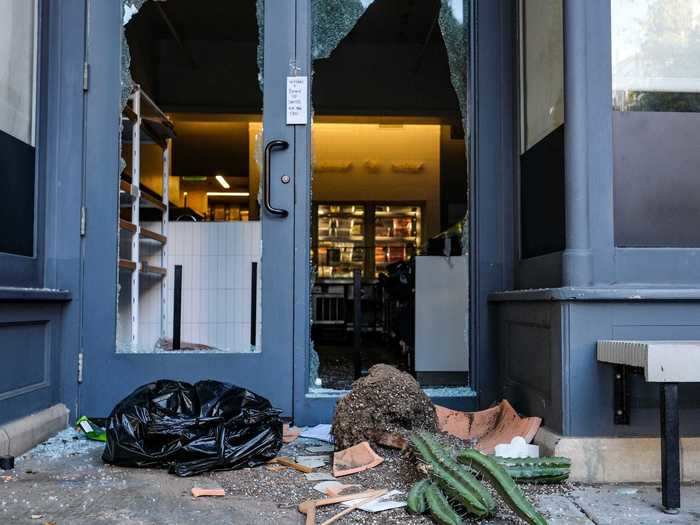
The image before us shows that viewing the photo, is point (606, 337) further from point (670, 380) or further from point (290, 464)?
point (290, 464)

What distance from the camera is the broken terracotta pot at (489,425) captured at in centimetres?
243

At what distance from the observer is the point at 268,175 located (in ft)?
9.52

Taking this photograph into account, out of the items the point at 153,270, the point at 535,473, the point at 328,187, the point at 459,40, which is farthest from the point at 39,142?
the point at 328,187

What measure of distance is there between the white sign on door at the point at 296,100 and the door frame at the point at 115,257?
3cm

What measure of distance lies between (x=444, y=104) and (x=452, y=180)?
72.1 inches

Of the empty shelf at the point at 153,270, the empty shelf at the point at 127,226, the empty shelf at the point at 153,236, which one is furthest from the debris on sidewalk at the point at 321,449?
the empty shelf at the point at 153,236

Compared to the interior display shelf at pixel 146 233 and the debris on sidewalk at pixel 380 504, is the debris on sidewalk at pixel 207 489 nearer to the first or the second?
the debris on sidewalk at pixel 380 504

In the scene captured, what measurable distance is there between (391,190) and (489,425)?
729cm

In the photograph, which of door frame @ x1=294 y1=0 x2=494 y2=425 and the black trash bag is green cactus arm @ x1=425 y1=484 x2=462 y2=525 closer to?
the black trash bag

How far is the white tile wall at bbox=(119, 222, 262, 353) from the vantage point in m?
3.72

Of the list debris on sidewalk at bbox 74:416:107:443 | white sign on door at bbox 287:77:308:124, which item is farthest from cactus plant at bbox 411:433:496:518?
white sign on door at bbox 287:77:308:124

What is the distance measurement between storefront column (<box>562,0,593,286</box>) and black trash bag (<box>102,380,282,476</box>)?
1.31m

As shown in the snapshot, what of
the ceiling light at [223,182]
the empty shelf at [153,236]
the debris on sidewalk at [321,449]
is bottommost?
the debris on sidewalk at [321,449]

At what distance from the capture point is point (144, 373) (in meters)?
2.84
